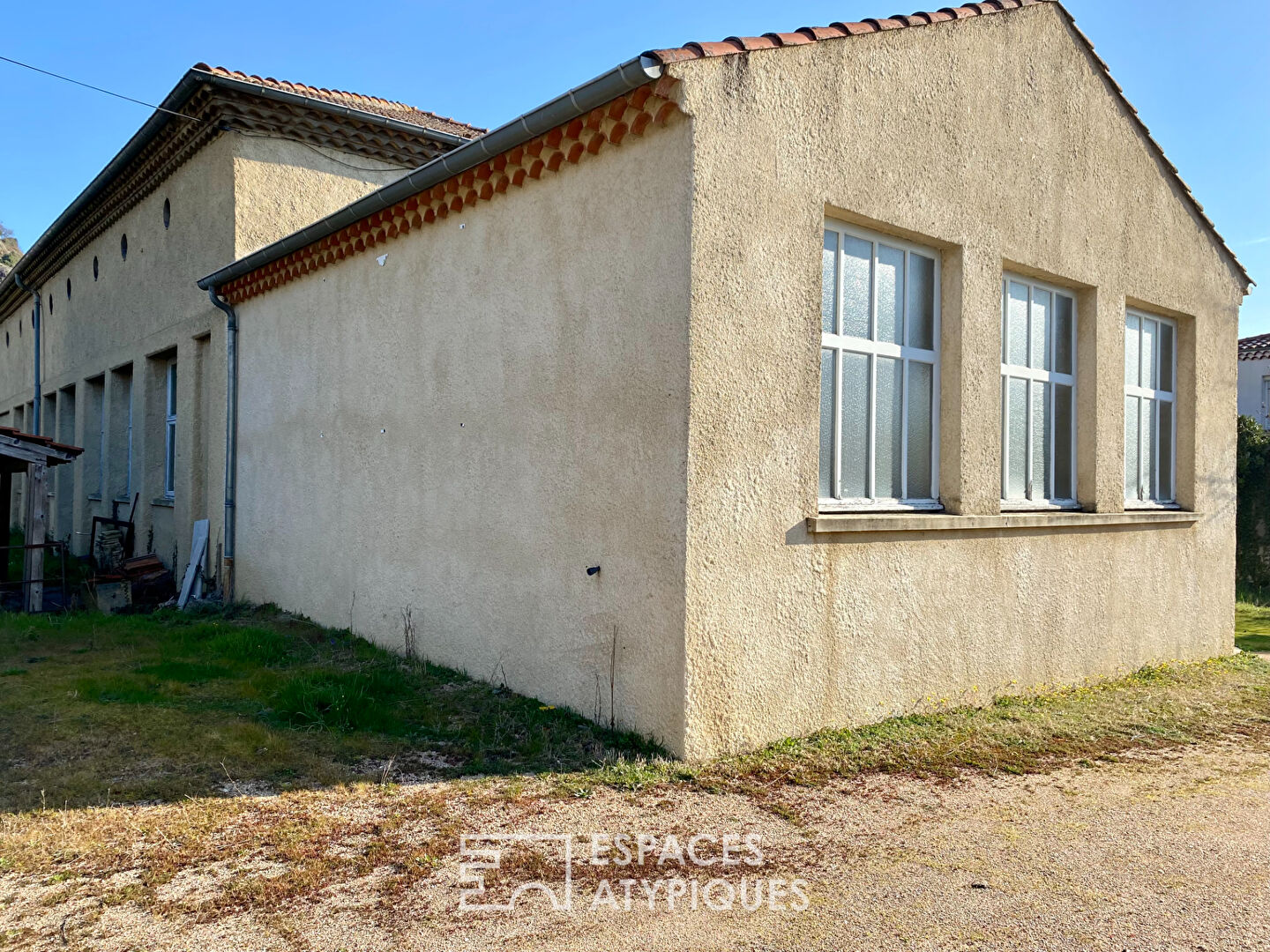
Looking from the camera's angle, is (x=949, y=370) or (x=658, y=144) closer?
(x=658, y=144)

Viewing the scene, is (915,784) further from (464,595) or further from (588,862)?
(464,595)

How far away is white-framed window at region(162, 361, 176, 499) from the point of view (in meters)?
13.0

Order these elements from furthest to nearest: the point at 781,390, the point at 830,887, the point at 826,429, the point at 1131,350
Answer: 1. the point at 1131,350
2. the point at 826,429
3. the point at 781,390
4. the point at 830,887

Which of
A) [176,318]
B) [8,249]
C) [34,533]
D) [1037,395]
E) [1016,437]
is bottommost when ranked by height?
[34,533]

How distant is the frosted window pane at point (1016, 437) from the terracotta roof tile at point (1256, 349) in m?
24.0

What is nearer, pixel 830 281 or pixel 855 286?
pixel 830 281

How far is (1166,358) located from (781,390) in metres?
5.69

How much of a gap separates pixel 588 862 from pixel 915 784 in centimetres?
207

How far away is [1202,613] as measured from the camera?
896 centimetres

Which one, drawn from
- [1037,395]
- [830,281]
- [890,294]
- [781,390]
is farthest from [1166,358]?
[781,390]

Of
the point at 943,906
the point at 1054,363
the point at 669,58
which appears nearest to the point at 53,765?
the point at 943,906

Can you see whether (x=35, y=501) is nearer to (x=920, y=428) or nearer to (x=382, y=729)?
(x=382, y=729)

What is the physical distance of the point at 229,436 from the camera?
10.6 meters

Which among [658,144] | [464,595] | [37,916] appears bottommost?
[37,916]
